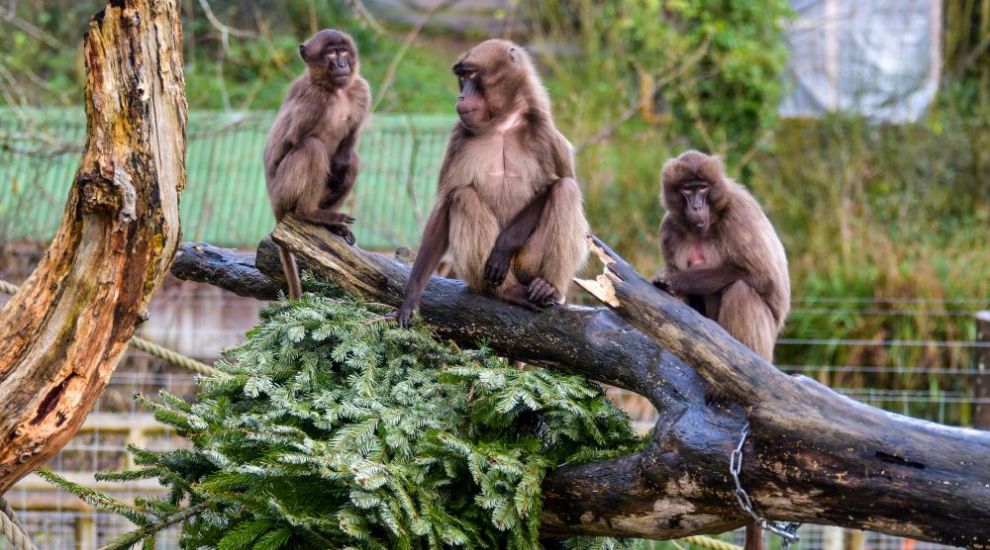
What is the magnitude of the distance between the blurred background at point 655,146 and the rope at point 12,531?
10.7 ft

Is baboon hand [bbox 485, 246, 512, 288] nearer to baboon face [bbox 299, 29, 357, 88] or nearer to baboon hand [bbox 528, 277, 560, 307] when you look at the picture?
baboon hand [bbox 528, 277, 560, 307]

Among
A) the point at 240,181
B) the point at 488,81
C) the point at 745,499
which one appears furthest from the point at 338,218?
the point at 240,181

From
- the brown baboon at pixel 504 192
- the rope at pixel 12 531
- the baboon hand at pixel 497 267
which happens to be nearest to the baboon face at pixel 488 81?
the brown baboon at pixel 504 192

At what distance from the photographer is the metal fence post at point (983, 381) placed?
7.82 meters

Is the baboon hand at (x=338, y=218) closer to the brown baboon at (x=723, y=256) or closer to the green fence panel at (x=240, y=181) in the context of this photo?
the brown baboon at (x=723, y=256)

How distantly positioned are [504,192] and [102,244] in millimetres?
2196

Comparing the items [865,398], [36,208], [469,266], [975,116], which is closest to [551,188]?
[469,266]

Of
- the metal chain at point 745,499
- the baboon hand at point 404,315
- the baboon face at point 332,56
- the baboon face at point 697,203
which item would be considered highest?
the baboon face at point 332,56

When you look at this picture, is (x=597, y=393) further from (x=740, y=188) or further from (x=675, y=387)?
(x=740, y=188)

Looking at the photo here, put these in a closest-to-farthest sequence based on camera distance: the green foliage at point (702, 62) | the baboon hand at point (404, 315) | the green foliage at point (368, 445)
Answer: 1. the green foliage at point (368, 445)
2. the baboon hand at point (404, 315)
3. the green foliage at point (702, 62)

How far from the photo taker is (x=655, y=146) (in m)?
12.8

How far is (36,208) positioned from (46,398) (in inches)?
287

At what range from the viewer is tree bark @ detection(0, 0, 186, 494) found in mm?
3502

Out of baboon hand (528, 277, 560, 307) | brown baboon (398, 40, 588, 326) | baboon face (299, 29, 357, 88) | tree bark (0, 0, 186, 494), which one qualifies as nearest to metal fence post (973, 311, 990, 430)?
brown baboon (398, 40, 588, 326)
